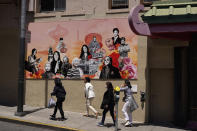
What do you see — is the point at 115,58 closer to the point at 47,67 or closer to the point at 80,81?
the point at 80,81

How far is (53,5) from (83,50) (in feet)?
9.68

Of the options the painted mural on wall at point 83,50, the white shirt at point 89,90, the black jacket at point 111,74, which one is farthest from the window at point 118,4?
the white shirt at point 89,90

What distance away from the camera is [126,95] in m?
11.5

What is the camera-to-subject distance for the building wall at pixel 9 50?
48.4ft

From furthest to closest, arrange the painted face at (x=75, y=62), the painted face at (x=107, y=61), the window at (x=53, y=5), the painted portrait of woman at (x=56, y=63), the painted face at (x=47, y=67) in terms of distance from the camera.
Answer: the window at (x=53, y=5) → the painted face at (x=47, y=67) → the painted portrait of woman at (x=56, y=63) → the painted face at (x=75, y=62) → the painted face at (x=107, y=61)

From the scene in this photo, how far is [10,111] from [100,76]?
4.19 metres

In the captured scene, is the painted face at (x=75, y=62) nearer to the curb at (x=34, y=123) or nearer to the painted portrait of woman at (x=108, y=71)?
the painted portrait of woman at (x=108, y=71)

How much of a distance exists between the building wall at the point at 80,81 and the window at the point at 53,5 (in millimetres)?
451

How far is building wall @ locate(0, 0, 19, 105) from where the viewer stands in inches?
581

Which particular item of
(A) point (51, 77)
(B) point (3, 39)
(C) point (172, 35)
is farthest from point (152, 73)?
(B) point (3, 39)

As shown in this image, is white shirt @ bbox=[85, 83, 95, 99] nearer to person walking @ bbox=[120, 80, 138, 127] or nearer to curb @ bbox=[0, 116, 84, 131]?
person walking @ bbox=[120, 80, 138, 127]

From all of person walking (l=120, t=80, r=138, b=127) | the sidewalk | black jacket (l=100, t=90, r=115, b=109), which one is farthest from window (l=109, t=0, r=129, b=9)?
the sidewalk

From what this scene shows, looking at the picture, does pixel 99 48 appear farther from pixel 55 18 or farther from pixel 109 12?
pixel 55 18

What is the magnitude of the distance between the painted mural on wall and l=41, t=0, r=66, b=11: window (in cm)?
91
